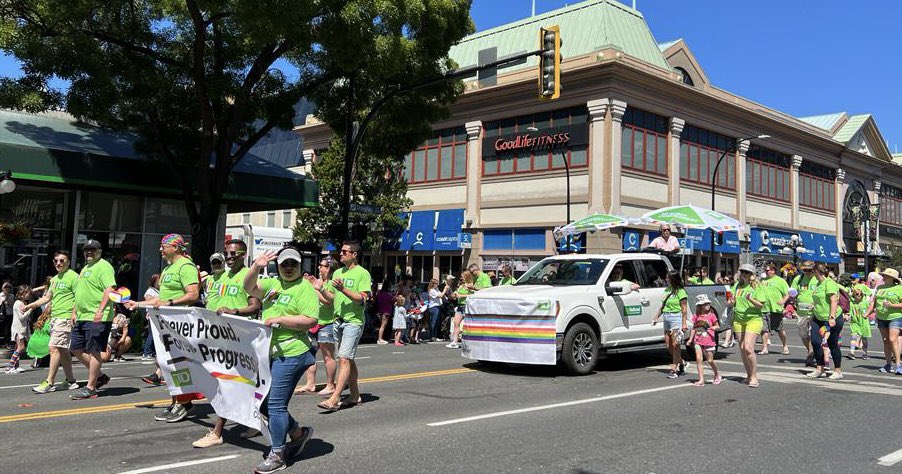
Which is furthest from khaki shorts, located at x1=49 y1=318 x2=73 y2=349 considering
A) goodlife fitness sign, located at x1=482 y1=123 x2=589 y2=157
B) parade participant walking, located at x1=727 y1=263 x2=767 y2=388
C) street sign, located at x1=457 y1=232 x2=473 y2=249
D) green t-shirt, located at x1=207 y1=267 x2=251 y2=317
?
street sign, located at x1=457 y1=232 x2=473 y2=249

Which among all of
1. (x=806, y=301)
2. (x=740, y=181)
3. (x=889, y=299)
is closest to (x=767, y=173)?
(x=740, y=181)

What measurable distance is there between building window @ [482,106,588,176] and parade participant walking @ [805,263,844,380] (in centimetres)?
2287

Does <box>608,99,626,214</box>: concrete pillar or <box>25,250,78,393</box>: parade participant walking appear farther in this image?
<box>608,99,626,214</box>: concrete pillar

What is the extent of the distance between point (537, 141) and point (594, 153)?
360 centimetres

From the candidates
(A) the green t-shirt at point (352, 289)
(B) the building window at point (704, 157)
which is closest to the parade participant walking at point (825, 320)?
(A) the green t-shirt at point (352, 289)

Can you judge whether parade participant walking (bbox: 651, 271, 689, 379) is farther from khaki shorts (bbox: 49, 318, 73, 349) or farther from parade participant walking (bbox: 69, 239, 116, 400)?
khaki shorts (bbox: 49, 318, 73, 349)

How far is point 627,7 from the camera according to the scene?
39812 millimetres

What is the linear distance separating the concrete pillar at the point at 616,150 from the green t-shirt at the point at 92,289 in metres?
27.3

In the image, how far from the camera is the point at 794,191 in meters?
46.8

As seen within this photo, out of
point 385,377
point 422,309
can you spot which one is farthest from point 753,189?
point 385,377

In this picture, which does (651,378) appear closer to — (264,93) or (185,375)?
(185,375)

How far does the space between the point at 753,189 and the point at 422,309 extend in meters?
32.2

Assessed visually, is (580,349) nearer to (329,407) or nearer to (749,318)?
(749,318)

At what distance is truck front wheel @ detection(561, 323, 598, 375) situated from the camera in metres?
10.8
